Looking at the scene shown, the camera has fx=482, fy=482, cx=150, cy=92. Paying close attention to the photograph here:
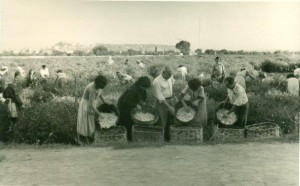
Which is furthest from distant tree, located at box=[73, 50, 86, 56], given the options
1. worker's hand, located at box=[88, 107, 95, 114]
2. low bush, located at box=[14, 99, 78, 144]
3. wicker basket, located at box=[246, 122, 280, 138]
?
wicker basket, located at box=[246, 122, 280, 138]

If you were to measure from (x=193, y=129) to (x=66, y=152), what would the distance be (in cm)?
186

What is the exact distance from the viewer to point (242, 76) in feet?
23.6

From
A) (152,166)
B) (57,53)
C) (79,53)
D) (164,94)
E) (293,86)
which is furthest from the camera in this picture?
(293,86)

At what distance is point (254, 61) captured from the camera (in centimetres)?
724

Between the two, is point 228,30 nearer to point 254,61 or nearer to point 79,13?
point 254,61

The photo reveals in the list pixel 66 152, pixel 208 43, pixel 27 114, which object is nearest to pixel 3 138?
pixel 27 114

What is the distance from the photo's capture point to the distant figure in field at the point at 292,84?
7223 mm

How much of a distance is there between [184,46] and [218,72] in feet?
2.07

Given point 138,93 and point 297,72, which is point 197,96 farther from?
point 297,72

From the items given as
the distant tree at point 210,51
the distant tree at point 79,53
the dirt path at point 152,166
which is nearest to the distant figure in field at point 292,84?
the dirt path at point 152,166

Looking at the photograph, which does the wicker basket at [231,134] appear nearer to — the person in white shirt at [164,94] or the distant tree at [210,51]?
the person in white shirt at [164,94]

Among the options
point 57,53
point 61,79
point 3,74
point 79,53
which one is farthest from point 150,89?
point 3,74

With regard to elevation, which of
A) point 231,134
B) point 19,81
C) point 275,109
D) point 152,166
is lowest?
point 152,166

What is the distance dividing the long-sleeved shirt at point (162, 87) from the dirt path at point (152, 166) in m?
0.76
